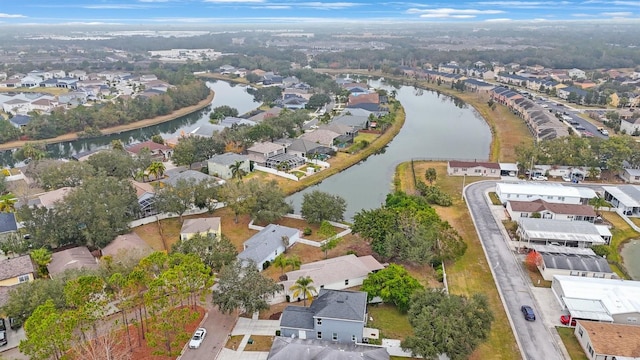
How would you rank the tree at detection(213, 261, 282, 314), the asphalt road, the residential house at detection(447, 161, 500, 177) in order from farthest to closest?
1. the residential house at detection(447, 161, 500, 177)
2. the tree at detection(213, 261, 282, 314)
3. the asphalt road

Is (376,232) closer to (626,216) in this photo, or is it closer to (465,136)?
(626,216)

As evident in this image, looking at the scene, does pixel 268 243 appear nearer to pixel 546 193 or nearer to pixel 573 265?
pixel 573 265

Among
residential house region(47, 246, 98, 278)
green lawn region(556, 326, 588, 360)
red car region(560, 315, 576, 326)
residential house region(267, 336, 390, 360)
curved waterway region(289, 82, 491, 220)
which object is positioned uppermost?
residential house region(267, 336, 390, 360)

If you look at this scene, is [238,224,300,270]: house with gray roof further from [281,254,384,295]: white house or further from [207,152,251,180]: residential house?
[207,152,251,180]: residential house

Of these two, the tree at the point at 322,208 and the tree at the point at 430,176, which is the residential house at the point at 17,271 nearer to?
the tree at the point at 322,208

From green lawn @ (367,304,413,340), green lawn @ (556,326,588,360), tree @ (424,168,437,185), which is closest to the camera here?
green lawn @ (556,326,588,360)

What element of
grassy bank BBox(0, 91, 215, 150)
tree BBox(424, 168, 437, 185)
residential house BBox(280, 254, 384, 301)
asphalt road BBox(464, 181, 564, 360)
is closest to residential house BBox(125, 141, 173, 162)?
grassy bank BBox(0, 91, 215, 150)
